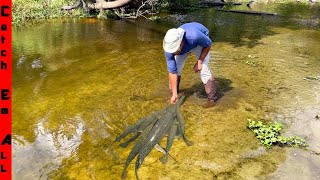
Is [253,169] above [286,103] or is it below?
below

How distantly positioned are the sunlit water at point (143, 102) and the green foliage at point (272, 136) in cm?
14

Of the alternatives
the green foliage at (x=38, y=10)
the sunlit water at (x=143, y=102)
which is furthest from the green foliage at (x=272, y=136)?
the green foliage at (x=38, y=10)

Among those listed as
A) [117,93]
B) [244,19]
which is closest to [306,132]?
[117,93]

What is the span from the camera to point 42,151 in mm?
4789

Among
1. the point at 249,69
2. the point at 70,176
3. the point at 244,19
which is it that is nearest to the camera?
the point at 70,176

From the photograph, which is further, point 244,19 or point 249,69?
point 244,19

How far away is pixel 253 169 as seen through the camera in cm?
425

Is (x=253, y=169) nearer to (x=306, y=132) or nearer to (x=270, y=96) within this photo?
(x=306, y=132)

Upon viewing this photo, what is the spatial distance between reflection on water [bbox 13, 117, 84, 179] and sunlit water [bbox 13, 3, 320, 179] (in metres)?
0.02

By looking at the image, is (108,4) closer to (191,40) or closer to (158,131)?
(191,40)

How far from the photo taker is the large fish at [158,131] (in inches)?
175

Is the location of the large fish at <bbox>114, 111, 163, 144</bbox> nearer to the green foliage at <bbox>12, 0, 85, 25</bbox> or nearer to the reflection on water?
the reflection on water

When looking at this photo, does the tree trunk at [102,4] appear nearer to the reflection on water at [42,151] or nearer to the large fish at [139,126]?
the large fish at [139,126]

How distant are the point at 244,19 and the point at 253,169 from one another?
13.5m
